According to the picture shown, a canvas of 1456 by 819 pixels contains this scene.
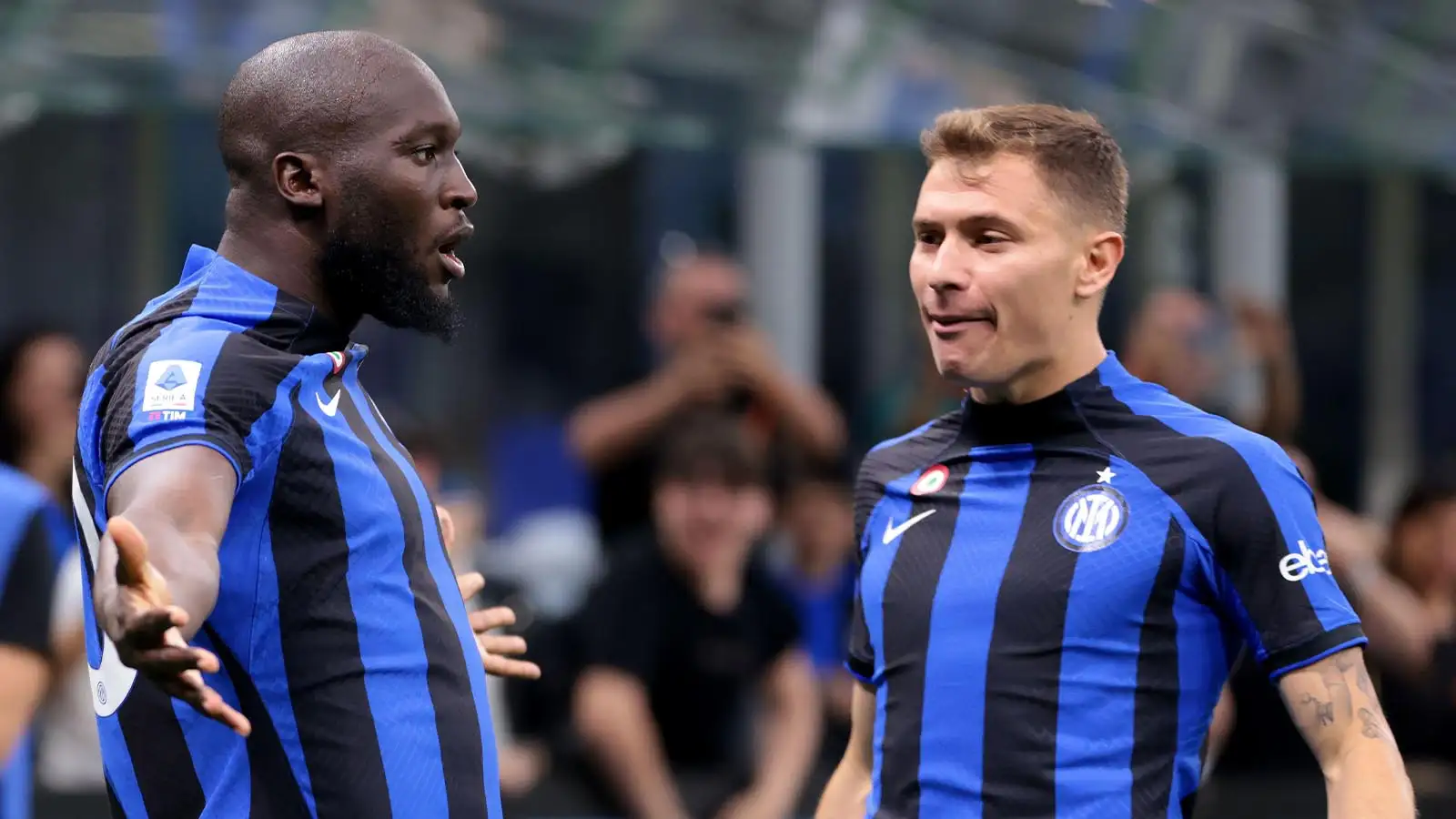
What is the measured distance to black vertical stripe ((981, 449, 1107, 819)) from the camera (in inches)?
114

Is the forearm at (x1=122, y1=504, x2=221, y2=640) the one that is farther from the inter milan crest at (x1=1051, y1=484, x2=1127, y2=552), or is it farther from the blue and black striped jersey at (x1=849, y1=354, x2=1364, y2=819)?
the inter milan crest at (x1=1051, y1=484, x2=1127, y2=552)

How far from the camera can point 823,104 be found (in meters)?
7.27

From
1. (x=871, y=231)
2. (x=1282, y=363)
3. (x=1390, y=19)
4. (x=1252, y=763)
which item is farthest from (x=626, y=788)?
(x=1390, y=19)

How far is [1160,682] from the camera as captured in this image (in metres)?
2.88

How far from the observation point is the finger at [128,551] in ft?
7.08

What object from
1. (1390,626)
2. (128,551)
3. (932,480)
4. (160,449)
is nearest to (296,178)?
(160,449)

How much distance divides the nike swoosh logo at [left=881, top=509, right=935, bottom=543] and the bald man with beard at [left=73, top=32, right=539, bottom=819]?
0.69 m

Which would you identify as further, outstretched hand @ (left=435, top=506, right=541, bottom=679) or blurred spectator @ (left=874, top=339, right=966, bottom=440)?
blurred spectator @ (left=874, top=339, right=966, bottom=440)

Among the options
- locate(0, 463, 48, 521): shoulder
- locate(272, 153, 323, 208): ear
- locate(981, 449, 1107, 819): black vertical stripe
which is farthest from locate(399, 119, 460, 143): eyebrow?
locate(0, 463, 48, 521): shoulder

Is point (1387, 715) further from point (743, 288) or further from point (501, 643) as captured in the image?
point (501, 643)

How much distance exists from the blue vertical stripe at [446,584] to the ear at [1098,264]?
3.33ft

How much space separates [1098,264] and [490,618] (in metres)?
1.07

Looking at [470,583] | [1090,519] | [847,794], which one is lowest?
[847,794]

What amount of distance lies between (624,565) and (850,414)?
2.57 m
